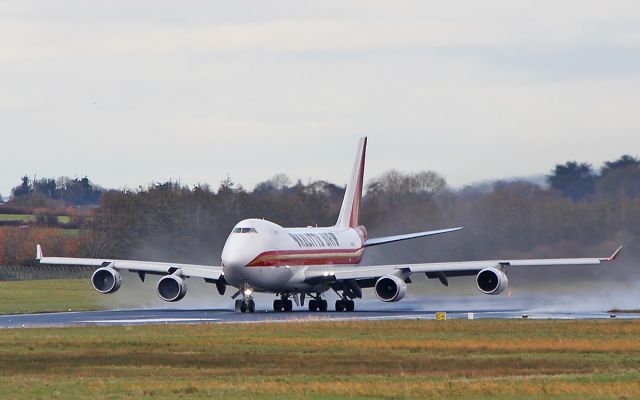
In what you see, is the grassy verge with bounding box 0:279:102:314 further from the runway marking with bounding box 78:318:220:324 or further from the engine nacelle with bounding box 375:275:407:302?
the engine nacelle with bounding box 375:275:407:302

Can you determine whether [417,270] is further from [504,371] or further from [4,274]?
[4,274]

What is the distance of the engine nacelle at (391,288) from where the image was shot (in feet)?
210

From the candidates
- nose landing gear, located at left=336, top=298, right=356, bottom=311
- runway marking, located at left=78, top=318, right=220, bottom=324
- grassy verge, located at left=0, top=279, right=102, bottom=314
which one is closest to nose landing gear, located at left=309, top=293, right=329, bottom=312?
nose landing gear, located at left=336, top=298, right=356, bottom=311

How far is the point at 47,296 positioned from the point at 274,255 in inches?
835

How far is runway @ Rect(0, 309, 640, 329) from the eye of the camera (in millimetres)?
55438

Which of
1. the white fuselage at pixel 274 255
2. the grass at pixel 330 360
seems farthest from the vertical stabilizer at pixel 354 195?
the grass at pixel 330 360

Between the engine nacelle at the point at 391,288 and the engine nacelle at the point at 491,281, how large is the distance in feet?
10.9

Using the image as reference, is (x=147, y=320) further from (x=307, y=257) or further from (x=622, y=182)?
(x=622, y=182)

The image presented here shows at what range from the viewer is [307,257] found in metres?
67.6

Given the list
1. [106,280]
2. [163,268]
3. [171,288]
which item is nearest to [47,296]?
[106,280]

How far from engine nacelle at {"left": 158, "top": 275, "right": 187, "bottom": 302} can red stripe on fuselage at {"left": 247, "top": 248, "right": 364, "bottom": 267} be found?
4192 mm

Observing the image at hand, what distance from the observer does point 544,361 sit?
120 ft

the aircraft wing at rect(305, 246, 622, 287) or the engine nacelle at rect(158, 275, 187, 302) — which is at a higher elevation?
the aircraft wing at rect(305, 246, 622, 287)

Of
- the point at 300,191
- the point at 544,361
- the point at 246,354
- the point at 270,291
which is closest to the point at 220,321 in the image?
the point at 270,291
